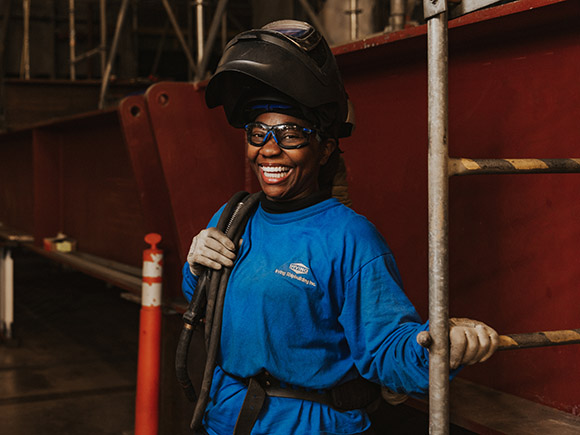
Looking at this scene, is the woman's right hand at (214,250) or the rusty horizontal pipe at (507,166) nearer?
the rusty horizontal pipe at (507,166)

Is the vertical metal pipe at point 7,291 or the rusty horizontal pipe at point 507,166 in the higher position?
the rusty horizontal pipe at point 507,166

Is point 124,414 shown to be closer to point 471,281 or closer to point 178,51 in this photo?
point 471,281

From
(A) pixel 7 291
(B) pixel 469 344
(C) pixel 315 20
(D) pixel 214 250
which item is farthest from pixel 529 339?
(A) pixel 7 291

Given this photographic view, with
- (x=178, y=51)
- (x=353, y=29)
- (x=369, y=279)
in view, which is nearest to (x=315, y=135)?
(x=369, y=279)

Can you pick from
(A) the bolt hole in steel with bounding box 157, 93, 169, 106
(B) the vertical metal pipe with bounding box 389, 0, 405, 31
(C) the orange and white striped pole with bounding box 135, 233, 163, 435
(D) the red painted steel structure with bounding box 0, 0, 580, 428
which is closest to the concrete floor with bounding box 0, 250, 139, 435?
(C) the orange and white striped pole with bounding box 135, 233, 163, 435

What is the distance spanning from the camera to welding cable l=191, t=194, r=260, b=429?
1927mm

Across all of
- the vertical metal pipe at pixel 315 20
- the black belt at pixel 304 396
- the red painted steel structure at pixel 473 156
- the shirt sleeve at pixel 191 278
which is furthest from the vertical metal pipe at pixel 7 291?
the black belt at pixel 304 396

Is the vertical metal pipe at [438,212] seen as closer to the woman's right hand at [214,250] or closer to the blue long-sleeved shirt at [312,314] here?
the blue long-sleeved shirt at [312,314]

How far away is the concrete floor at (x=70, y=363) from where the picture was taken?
4609 mm

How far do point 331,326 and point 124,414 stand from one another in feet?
10.9

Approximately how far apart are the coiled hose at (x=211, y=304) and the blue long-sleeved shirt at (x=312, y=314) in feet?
0.10

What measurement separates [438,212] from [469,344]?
0.89 feet

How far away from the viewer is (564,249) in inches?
79.1

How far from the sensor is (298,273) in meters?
1.80
